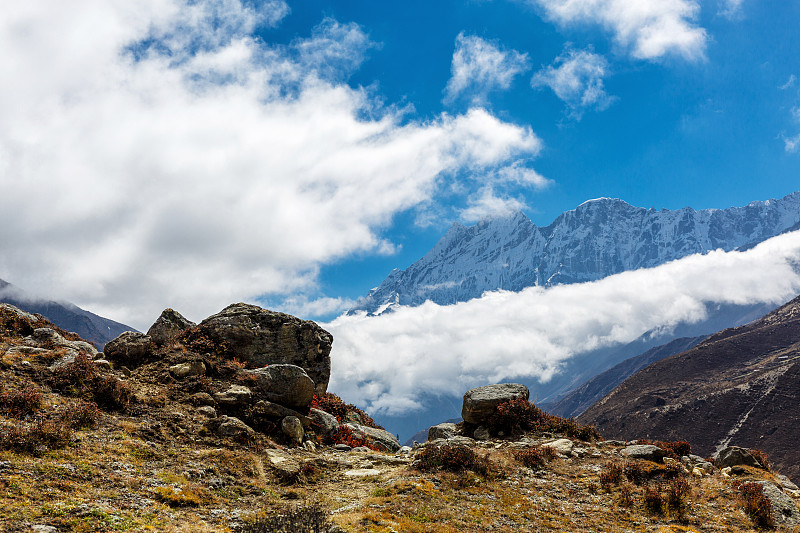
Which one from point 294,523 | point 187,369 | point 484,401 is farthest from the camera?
point 484,401

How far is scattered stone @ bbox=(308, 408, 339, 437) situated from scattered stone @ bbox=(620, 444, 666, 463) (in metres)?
14.5

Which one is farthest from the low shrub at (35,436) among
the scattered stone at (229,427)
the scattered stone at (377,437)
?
the scattered stone at (377,437)

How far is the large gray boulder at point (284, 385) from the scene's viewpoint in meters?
22.3

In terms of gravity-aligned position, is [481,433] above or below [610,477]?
above

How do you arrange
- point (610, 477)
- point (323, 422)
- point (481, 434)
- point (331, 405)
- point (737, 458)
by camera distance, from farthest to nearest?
point (331, 405) → point (481, 434) → point (323, 422) → point (737, 458) → point (610, 477)

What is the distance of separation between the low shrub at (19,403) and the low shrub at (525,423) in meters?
21.5

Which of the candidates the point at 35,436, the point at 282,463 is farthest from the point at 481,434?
the point at 35,436

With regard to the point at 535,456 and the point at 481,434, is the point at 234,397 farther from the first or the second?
the point at 481,434

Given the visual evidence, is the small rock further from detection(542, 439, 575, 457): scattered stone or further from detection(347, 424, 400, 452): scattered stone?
detection(347, 424, 400, 452): scattered stone

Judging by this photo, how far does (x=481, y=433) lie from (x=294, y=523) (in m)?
16.9

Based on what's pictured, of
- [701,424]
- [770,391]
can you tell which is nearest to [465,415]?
[701,424]

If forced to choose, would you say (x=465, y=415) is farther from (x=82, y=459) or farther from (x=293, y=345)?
(x=82, y=459)

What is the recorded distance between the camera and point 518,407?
26359mm

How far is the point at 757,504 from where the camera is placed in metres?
15.1
